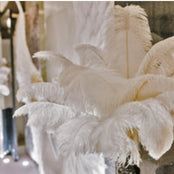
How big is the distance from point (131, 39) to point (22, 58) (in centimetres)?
118

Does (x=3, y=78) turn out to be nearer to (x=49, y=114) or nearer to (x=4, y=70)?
(x=4, y=70)

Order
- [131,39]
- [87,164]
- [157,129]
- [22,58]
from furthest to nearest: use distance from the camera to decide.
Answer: [22,58] < [87,164] < [131,39] < [157,129]

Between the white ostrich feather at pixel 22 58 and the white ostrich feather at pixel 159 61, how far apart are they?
1.10 metres

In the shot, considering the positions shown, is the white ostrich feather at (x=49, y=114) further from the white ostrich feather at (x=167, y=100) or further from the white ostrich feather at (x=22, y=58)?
the white ostrich feather at (x=22, y=58)

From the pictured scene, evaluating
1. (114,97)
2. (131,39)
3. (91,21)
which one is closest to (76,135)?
(114,97)

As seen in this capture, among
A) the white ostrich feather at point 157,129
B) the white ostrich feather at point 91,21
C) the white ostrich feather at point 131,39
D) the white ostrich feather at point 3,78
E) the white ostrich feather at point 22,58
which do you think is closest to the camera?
the white ostrich feather at point 157,129

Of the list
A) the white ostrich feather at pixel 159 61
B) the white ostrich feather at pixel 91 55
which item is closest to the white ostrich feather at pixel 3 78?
the white ostrich feather at pixel 91 55

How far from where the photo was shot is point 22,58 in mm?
2178

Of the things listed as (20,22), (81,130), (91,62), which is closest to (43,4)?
(20,22)

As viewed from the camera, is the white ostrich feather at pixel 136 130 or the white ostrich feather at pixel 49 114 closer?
the white ostrich feather at pixel 136 130

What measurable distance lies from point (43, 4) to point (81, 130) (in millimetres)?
1302

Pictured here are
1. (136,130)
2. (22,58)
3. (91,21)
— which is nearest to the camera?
(136,130)

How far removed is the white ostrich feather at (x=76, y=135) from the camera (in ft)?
3.17

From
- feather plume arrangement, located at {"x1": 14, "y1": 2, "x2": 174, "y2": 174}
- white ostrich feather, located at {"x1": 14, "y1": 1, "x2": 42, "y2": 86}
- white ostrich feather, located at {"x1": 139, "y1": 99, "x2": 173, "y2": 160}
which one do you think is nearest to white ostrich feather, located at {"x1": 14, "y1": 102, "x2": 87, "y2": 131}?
feather plume arrangement, located at {"x1": 14, "y1": 2, "x2": 174, "y2": 174}
